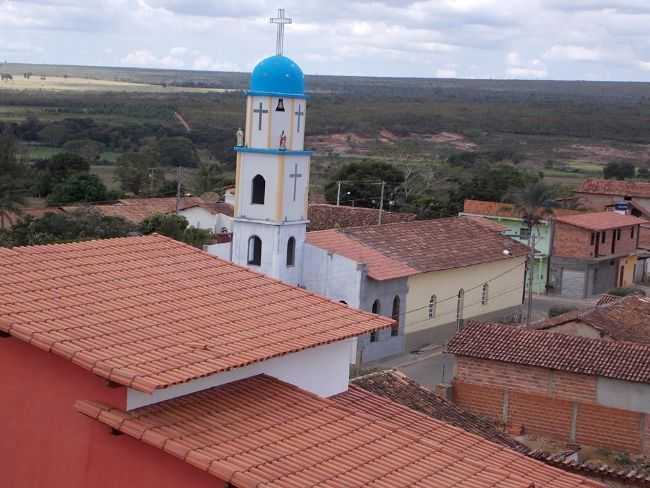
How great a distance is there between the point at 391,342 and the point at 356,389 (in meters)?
16.3

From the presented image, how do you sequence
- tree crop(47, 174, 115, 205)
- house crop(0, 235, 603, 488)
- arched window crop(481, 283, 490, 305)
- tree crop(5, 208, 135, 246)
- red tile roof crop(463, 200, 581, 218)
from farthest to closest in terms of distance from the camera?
1. tree crop(47, 174, 115, 205)
2. red tile roof crop(463, 200, 581, 218)
3. tree crop(5, 208, 135, 246)
4. arched window crop(481, 283, 490, 305)
5. house crop(0, 235, 603, 488)

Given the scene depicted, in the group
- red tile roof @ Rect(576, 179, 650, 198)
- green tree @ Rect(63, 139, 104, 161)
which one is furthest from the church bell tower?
green tree @ Rect(63, 139, 104, 161)

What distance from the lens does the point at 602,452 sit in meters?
20.3

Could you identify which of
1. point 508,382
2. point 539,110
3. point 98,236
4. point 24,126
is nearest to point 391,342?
point 508,382

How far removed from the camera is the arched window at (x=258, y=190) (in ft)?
89.6

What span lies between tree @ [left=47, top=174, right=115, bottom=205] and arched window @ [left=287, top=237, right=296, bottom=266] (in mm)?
25606

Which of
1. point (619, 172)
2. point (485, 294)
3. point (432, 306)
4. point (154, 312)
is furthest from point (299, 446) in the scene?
point (619, 172)

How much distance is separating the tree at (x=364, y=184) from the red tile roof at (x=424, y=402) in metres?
37.3

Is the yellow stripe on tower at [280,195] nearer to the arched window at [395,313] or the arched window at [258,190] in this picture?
the arched window at [258,190]

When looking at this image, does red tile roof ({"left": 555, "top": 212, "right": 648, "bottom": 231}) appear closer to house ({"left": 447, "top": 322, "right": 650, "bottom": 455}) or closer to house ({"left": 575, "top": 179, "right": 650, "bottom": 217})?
house ({"left": 575, "top": 179, "right": 650, "bottom": 217})

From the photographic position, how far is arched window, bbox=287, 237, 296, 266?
27594mm

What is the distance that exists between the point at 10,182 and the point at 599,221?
931 inches

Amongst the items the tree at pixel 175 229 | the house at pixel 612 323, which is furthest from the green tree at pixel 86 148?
the house at pixel 612 323

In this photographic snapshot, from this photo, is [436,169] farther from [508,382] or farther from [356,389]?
[356,389]
